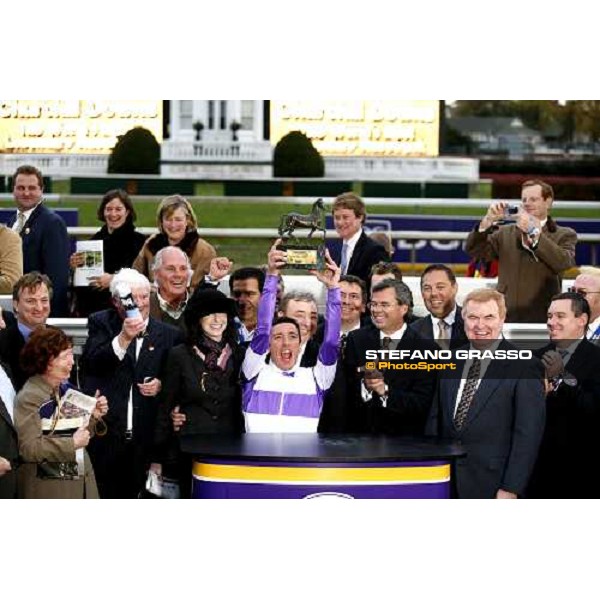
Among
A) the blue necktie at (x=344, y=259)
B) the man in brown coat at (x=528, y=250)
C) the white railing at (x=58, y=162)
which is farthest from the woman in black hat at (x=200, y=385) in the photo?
the man in brown coat at (x=528, y=250)

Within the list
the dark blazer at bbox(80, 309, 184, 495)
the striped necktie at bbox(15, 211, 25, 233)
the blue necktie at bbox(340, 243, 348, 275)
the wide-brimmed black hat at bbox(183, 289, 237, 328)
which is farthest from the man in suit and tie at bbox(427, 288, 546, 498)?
the striped necktie at bbox(15, 211, 25, 233)

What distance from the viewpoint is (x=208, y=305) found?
11.4 m

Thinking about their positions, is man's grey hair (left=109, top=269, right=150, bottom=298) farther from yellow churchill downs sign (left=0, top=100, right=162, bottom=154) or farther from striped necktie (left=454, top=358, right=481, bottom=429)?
striped necktie (left=454, top=358, right=481, bottom=429)

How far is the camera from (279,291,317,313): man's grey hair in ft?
37.7

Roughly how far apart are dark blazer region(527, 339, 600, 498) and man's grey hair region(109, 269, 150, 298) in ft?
6.41

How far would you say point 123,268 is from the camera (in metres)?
11.7

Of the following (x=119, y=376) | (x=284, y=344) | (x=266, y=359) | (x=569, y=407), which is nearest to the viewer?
(x=284, y=344)

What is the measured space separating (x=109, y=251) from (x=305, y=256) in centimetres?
105

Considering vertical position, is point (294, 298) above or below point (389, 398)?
above

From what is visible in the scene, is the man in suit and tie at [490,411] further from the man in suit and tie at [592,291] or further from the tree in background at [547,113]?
the tree in background at [547,113]

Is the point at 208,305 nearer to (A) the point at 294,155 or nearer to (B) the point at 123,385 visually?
(B) the point at 123,385

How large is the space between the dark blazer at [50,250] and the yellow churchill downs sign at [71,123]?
328mm

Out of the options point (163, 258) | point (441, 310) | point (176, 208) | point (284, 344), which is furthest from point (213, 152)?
point (441, 310)
